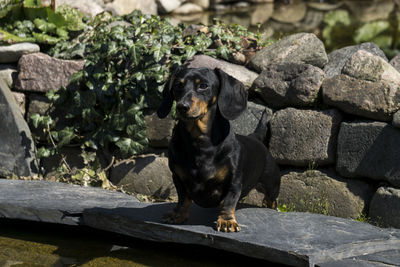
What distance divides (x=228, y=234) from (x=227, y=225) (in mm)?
73

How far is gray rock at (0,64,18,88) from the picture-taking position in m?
5.80

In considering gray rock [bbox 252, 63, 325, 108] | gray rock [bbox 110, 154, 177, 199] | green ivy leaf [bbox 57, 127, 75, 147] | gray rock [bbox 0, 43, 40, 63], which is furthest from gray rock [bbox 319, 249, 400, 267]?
gray rock [bbox 0, 43, 40, 63]

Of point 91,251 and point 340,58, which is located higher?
point 340,58

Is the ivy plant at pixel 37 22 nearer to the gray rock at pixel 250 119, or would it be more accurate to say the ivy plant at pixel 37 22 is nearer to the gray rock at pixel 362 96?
the gray rock at pixel 250 119

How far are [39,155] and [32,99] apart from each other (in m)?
0.60

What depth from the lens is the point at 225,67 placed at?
5.25m

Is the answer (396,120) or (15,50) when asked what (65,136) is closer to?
(15,50)

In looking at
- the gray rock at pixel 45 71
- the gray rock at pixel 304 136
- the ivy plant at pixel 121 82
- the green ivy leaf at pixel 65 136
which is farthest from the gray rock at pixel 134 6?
the gray rock at pixel 304 136

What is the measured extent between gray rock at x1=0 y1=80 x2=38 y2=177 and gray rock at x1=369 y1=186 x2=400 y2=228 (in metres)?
3.18

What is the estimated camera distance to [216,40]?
18.2 feet

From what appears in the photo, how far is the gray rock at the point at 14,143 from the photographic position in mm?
5551

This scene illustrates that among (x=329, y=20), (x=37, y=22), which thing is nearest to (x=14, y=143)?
(x=37, y=22)

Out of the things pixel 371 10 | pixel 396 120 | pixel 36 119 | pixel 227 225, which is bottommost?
pixel 227 225

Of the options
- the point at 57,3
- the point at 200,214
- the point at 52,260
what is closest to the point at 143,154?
the point at 200,214
